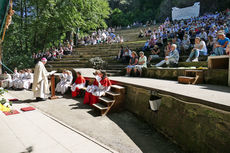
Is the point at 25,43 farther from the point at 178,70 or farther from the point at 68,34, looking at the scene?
the point at 178,70

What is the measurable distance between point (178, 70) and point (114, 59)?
650 cm

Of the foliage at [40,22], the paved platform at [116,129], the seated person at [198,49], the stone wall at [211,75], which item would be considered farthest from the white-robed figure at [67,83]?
the foliage at [40,22]

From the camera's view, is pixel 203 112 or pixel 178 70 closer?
pixel 203 112

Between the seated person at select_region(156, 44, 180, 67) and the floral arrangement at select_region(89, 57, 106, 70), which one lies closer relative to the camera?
the seated person at select_region(156, 44, 180, 67)

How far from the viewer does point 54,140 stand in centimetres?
349

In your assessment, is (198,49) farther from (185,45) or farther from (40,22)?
(40,22)

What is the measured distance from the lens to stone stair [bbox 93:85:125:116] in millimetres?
5445

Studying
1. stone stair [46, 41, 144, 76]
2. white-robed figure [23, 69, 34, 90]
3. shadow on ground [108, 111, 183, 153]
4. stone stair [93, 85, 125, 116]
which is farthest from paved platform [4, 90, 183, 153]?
stone stair [46, 41, 144, 76]

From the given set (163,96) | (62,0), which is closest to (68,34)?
(62,0)

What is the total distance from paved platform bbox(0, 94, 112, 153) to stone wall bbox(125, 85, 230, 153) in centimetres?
159

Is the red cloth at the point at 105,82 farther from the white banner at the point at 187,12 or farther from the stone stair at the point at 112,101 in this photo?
the white banner at the point at 187,12

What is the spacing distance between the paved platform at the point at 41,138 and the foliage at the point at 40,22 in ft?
42.5

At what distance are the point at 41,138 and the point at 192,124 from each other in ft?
10.2

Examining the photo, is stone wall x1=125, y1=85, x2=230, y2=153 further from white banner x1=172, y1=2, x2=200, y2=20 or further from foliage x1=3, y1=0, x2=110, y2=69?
white banner x1=172, y1=2, x2=200, y2=20
